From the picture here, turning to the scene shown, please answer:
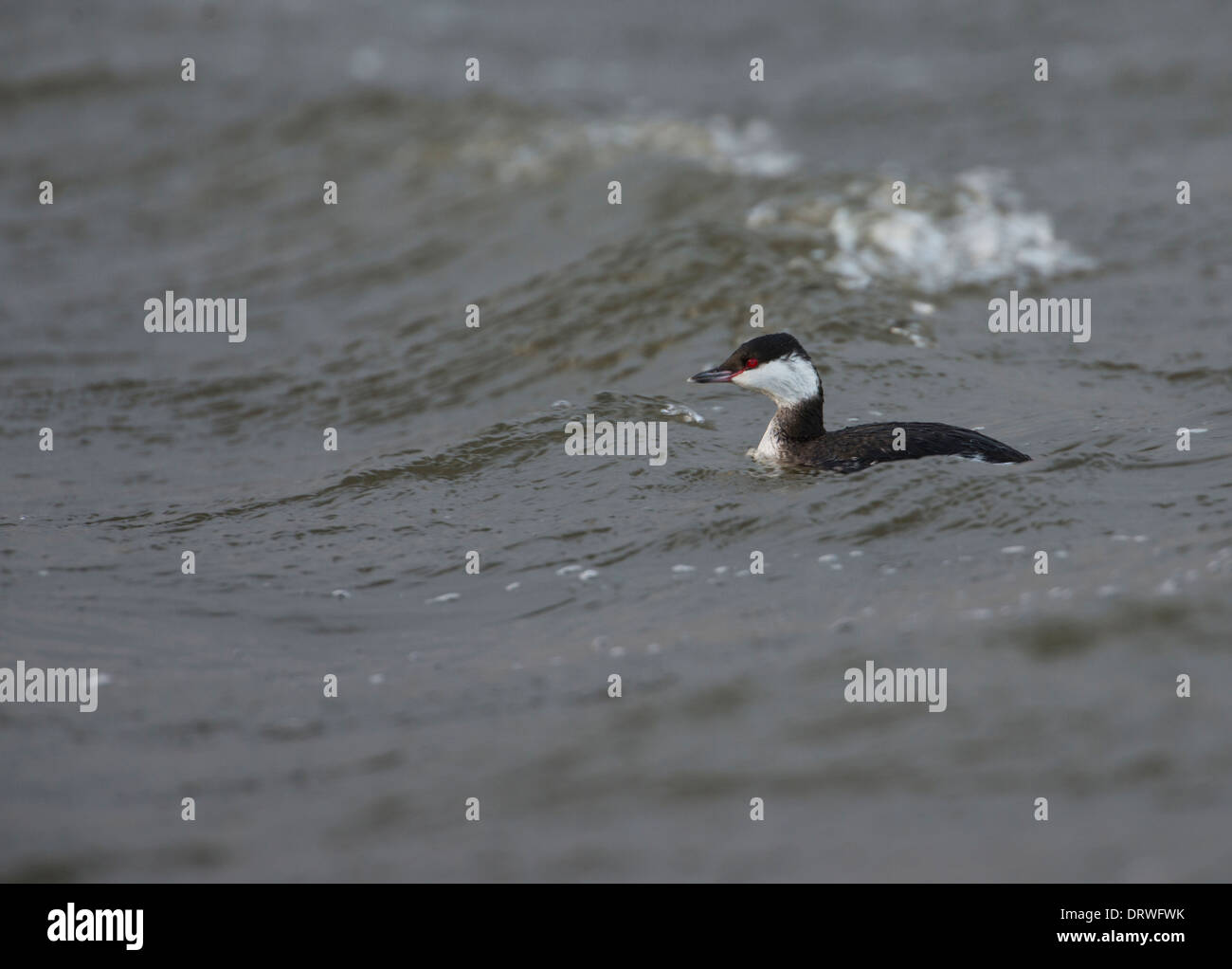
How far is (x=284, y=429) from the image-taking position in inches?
437

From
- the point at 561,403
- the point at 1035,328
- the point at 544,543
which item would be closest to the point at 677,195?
the point at 1035,328

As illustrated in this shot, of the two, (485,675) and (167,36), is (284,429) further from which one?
(167,36)

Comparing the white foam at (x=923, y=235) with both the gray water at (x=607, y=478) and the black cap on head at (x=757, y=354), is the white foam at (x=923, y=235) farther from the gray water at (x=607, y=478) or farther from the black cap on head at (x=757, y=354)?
the black cap on head at (x=757, y=354)

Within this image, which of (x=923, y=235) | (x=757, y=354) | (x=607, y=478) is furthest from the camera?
(x=923, y=235)

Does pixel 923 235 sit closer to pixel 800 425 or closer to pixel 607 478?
pixel 800 425

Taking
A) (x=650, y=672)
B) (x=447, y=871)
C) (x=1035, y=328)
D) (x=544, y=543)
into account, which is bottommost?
(x=447, y=871)

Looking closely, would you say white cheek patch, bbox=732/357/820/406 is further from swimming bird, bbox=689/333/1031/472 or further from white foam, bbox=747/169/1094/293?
white foam, bbox=747/169/1094/293

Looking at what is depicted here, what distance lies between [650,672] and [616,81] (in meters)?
15.9

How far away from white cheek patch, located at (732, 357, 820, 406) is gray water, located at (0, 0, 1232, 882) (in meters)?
0.51

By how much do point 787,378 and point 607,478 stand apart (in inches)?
49.3

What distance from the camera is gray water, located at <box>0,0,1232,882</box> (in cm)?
530

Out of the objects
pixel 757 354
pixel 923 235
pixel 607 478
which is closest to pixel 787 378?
pixel 757 354

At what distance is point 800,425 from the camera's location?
8734mm

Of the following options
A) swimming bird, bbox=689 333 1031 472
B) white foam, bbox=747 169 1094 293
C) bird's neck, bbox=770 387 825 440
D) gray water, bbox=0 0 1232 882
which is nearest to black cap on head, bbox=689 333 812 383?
swimming bird, bbox=689 333 1031 472
